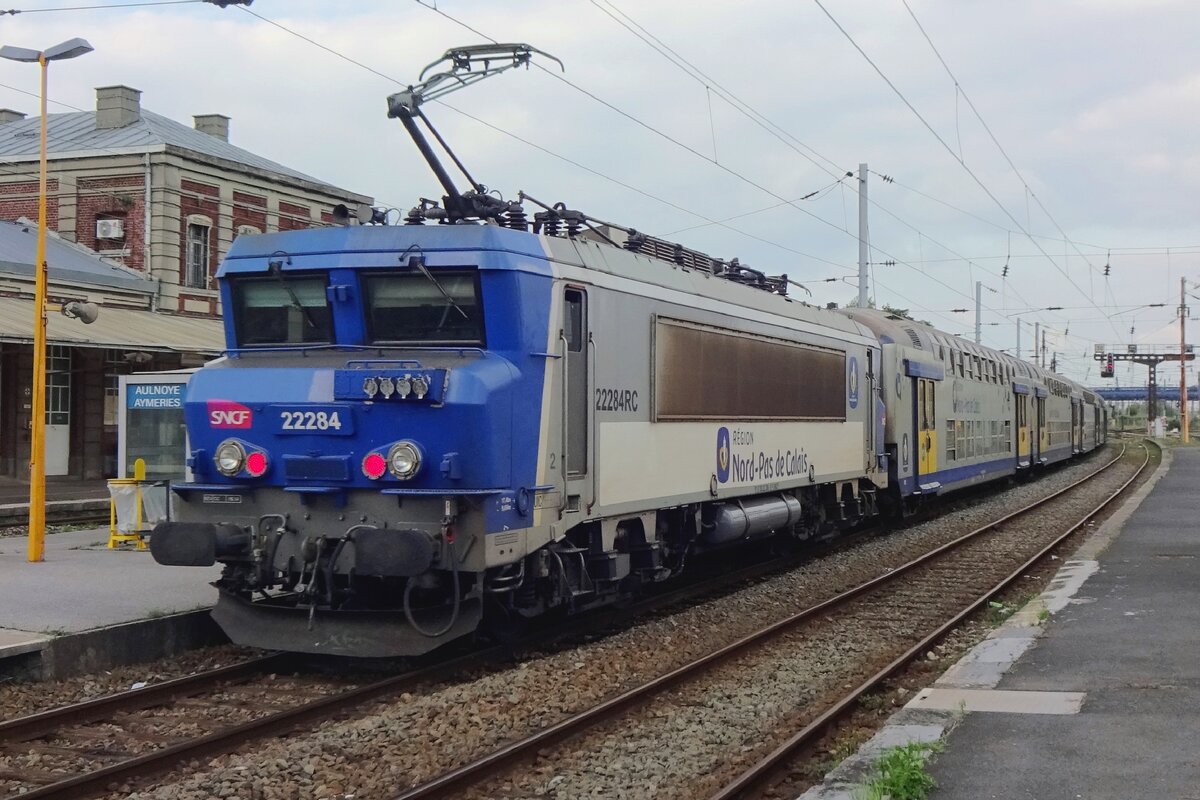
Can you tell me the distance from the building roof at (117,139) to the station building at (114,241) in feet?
0.24

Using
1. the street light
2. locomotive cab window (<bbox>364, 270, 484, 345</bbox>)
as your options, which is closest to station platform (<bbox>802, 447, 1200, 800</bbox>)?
locomotive cab window (<bbox>364, 270, 484, 345</bbox>)

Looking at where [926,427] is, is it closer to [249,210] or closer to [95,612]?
[95,612]

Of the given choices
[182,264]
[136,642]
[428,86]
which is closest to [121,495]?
[136,642]

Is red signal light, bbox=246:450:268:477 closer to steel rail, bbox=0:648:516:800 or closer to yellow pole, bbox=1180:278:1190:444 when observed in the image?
steel rail, bbox=0:648:516:800

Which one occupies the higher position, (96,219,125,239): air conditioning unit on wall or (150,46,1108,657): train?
(96,219,125,239): air conditioning unit on wall

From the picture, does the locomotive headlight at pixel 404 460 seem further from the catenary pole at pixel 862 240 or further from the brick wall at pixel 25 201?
the brick wall at pixel 25 201

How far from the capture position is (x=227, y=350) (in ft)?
32.6

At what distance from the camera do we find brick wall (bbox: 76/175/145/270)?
1201 inches

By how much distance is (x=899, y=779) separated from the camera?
603 cm

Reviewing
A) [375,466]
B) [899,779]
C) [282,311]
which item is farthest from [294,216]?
[899,779]

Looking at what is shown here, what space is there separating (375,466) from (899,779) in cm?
422

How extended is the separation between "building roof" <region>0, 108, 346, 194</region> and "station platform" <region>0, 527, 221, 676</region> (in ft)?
64.5

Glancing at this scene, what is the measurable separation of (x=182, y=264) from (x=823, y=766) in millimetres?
26958

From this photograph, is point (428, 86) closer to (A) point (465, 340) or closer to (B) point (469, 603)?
(A) point (465, 340)
